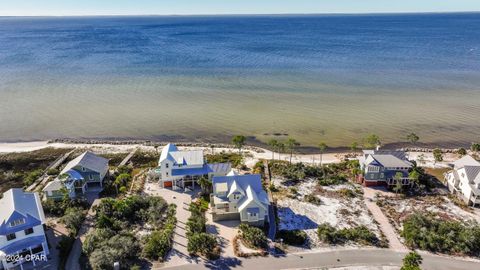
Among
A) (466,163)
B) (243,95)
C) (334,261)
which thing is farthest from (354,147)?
(243,95)

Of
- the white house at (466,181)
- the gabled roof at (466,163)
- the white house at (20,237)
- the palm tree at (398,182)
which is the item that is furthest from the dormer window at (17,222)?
the gabled roof at (466,163)

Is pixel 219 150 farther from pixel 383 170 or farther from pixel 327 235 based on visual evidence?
pixel 327 235

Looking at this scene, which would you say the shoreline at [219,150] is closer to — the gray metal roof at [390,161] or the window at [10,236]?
the gray metal roof at [390,161]

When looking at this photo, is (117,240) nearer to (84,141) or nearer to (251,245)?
(251,245)

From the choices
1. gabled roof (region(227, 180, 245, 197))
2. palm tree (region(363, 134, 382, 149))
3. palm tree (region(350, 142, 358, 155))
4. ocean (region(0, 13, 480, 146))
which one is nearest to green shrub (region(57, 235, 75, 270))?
gabled roof (region(227, 180, 245, 197))

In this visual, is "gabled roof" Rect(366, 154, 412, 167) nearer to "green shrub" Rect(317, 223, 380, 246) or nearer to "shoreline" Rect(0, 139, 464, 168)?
"shoreline" Rect(0, 139, 464, 168)
